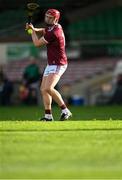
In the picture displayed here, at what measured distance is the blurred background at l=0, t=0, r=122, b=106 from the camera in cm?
3197

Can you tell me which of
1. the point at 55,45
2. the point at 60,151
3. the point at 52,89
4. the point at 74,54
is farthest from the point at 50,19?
the point at 74,54

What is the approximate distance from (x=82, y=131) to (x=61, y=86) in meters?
18.5

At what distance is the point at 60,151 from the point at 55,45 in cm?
583

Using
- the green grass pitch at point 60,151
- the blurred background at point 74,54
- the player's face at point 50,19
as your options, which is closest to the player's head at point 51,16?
the player's face at point 50,19

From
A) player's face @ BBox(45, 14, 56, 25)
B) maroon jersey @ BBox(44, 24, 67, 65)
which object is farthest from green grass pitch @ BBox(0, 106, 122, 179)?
player's face @ BBox(45, 14, 56, 25)

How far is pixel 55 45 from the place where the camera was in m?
17.7

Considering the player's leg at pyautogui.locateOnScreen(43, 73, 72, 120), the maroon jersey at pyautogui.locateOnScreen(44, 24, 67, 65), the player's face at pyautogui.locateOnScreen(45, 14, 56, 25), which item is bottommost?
the player's leg at pyautogui.locateOnScreen(43, 73, 72, 120)

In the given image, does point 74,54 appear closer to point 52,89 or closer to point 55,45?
point 55,45

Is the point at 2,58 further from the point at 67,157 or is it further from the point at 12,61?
the point at 67,157

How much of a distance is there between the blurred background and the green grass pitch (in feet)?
50.8

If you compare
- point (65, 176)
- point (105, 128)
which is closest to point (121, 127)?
point (105, 128)

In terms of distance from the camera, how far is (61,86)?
33281 millimetres

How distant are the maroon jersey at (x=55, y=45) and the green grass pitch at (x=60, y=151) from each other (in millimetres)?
1947

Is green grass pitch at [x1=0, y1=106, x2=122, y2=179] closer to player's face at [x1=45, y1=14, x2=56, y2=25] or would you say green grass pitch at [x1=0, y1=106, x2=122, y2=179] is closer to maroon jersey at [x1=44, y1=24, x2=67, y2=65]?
maroon jersey at [x1=44, y1=24, x2=67, y2=65]
